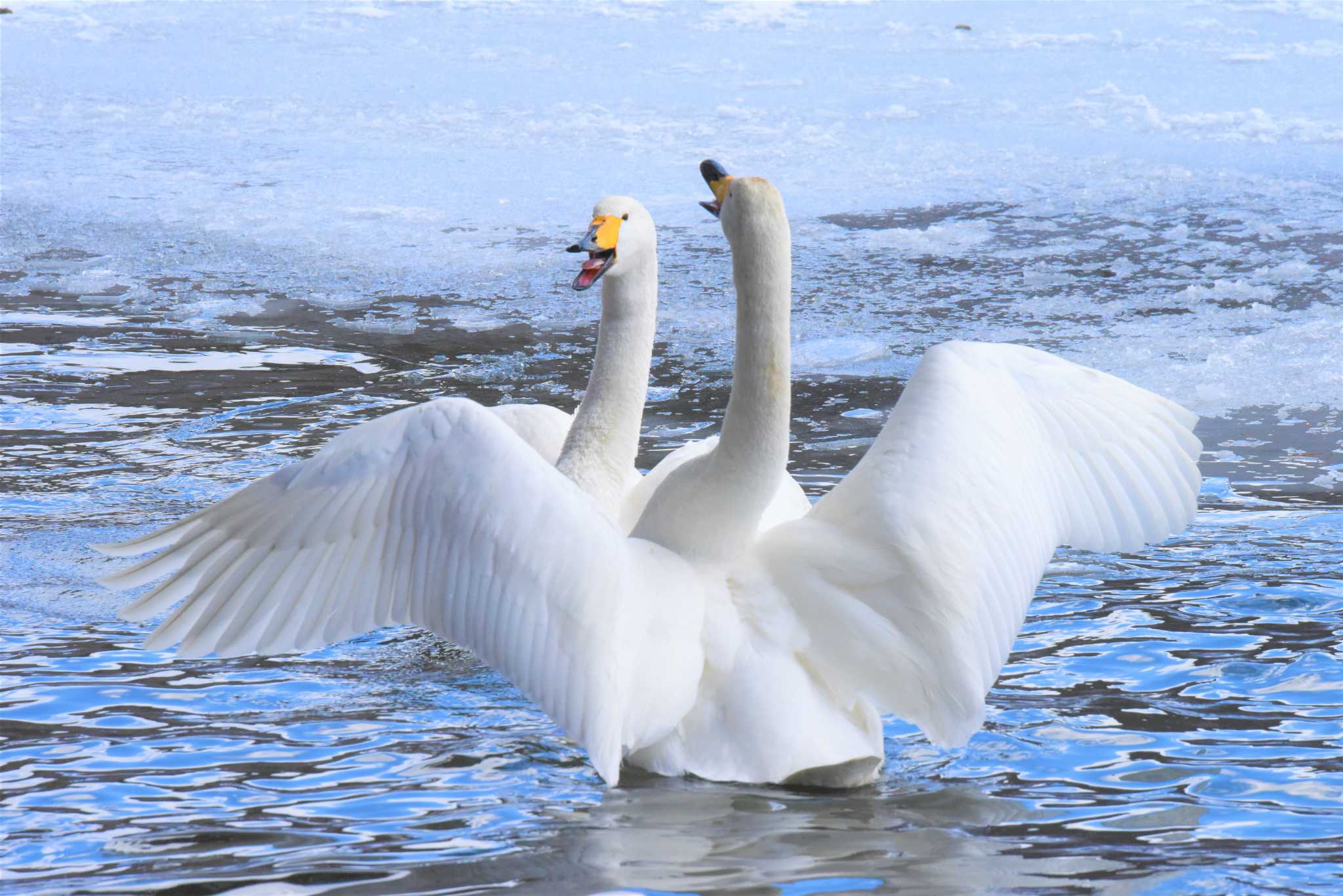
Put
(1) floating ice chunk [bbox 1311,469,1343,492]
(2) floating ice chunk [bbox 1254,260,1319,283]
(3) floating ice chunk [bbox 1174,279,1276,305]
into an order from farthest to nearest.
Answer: (2) floating ice chunk [bbox 1254,260,1319,283], (3) floating ice chunk [bbox 1174,279,1276,305], (1) floating ice chunk [bbox 1311,469,1343,492]

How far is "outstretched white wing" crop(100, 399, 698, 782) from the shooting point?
10.8 feet

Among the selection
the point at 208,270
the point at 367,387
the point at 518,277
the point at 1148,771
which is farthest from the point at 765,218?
the point at 208,270

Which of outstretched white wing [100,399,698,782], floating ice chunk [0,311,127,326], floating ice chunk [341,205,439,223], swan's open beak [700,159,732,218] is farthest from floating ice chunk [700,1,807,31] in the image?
outstretched white wing [100,399,698,782]

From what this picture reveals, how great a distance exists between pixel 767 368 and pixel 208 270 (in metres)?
6.48

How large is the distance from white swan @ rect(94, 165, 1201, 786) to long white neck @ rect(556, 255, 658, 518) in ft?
3.03

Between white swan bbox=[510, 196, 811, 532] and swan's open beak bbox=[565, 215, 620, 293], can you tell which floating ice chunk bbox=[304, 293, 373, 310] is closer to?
white swan bbox=[510, 196, 811, 532]

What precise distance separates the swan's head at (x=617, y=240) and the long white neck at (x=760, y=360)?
1.11 meters

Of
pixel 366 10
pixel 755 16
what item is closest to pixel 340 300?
pixel 755 16

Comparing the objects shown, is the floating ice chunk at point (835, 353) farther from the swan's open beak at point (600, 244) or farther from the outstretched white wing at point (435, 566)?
the outstretched white wing at point (435, 566)

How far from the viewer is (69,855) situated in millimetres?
2975

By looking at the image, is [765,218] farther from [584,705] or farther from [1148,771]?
[1148,771]

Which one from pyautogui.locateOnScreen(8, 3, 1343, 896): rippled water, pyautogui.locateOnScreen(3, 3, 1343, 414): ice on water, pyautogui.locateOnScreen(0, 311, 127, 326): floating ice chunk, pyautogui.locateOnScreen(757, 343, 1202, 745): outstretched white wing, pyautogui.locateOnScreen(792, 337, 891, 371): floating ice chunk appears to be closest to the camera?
pyautogui.locateOnScreen(8, 3, 1343, 896): rippled water

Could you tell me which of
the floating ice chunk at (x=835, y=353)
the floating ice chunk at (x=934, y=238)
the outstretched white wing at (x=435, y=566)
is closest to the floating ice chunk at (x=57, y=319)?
the floating ice chunk at (x=835, y=353)

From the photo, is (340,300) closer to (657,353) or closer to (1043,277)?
(657,353)
